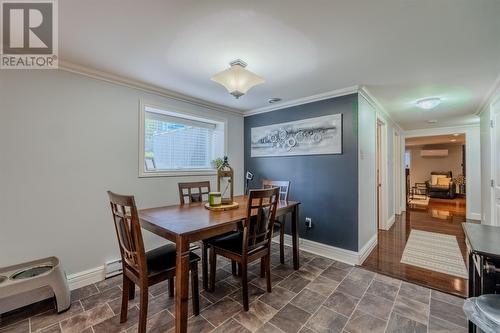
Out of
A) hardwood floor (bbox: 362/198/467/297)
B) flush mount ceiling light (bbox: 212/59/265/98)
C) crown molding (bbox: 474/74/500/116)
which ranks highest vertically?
crown molding (bbox: 474/74/500/116)

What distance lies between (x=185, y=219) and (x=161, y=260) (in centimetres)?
35

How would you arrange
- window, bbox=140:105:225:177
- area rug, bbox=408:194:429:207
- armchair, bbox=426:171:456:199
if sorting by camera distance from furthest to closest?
armchair, bbox=426:171:456:199
area rug, bbox=408:194:429:207
window, bbox=140:105:225:177

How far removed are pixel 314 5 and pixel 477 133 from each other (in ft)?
20.4

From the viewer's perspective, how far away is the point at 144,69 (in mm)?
2299

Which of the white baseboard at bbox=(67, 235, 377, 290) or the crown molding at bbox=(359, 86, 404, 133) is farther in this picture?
the crown molding at bbox=(359, 86, 404, 133)

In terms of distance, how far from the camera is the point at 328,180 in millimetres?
3021

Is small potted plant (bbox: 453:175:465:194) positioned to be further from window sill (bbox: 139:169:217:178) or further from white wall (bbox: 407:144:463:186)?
window sill (bbox: 139:169:217:178)

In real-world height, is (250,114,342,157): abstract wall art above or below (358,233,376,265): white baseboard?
above

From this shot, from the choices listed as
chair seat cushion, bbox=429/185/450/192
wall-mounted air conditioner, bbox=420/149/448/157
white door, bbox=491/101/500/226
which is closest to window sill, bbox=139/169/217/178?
white door, bbox=491/101/500/226

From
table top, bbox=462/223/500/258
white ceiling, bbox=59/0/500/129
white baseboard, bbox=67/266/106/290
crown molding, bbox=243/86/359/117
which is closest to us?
table top, bbox=462/223/500/258

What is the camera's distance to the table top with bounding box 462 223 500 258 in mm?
1095

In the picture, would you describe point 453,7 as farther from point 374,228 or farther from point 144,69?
point 374,228

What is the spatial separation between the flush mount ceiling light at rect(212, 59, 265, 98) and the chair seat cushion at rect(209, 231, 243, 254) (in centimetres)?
142

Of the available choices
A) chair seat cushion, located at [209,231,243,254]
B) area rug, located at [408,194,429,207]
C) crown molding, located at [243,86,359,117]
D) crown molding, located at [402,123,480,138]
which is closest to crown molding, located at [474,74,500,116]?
crown molding, located at [243,86,359,117]
